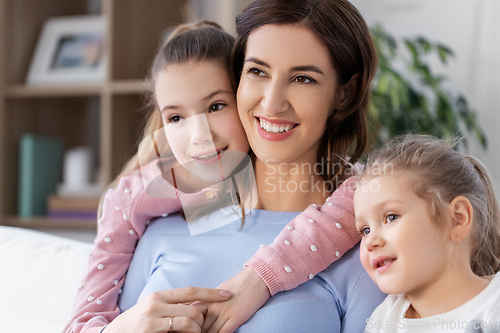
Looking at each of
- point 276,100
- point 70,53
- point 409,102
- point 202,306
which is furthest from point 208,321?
point 70,53

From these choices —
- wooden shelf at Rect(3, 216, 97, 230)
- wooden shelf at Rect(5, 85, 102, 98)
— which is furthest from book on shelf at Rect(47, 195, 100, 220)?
wooden shelf at Rect(5, 85, 102, 98)

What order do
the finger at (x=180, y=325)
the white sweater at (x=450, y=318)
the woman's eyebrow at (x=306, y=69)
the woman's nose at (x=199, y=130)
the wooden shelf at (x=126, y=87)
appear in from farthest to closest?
the wooden shelf at (x=126, y=87) < the woman's nose at (x=199, y=130) < the woman's eyebrow at (x=306, y=69) < the finger at (x=180, y=325) < the white sweater at (x=450, y=318)

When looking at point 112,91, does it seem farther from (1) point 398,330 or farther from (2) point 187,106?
(1) point 398,330

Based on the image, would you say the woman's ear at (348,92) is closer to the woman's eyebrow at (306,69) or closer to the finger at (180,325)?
the woman's eyebrow at (306,69)

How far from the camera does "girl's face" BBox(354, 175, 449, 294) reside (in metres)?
0.76

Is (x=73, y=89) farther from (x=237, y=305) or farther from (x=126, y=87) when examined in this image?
(x=237, y=305)

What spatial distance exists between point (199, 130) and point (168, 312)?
41 cm

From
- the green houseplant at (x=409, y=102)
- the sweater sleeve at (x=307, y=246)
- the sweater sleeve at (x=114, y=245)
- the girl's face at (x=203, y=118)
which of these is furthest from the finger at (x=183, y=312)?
the green houseplant at (x=409, y=102)

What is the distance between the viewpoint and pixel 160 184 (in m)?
1.10

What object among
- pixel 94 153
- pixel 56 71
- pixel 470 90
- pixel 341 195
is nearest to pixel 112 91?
pixel 56 71

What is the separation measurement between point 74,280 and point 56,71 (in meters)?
1.46

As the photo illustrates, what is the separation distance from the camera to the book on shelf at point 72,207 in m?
Result: 2.29

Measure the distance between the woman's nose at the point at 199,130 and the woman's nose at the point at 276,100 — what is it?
0.53 feet

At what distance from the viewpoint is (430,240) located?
761 mm
